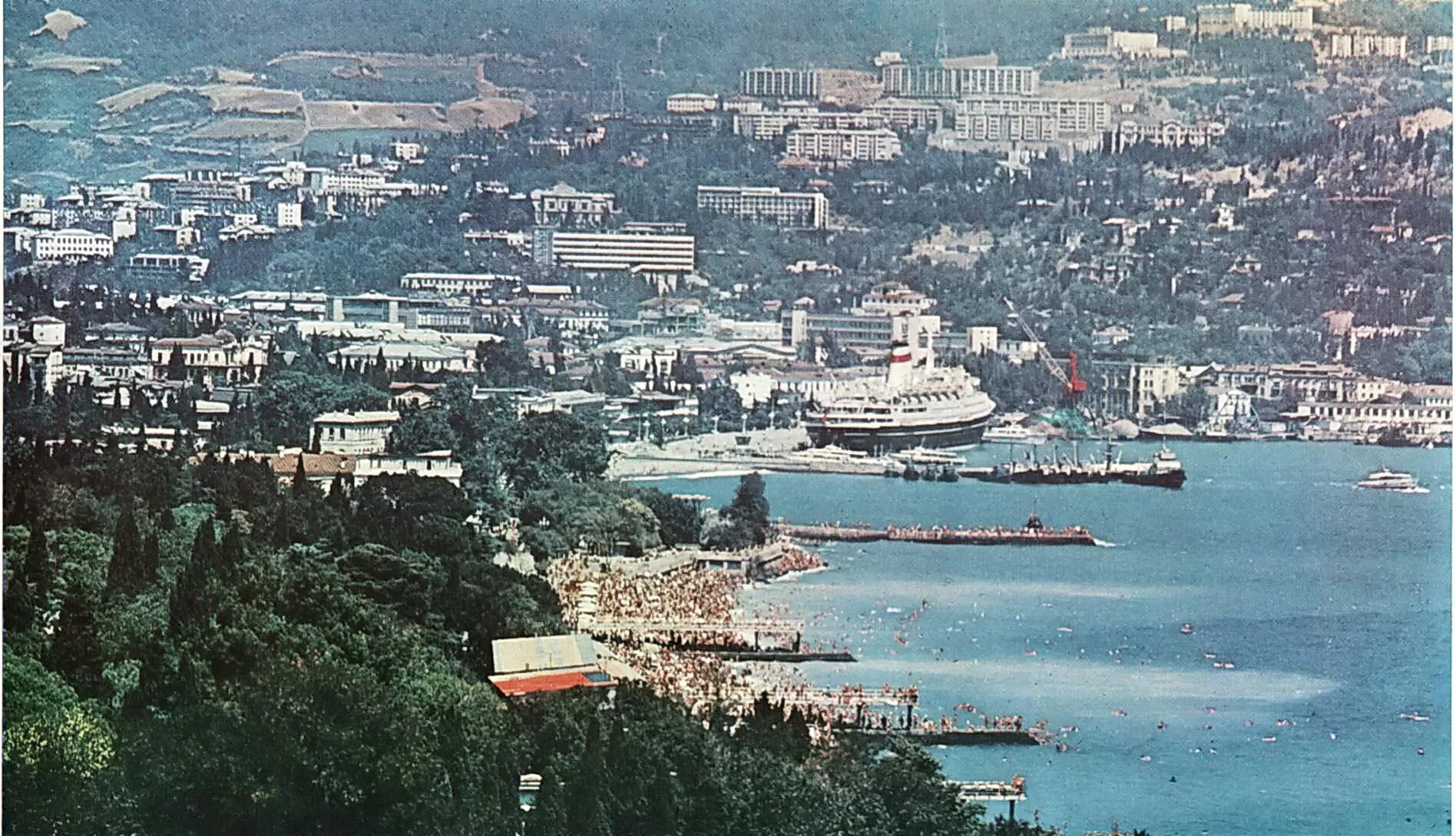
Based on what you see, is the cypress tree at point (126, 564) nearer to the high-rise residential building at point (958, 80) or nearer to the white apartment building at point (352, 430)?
the white apartment building at point (352, 430)

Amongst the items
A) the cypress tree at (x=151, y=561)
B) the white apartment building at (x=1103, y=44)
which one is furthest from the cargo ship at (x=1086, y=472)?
the cypress tree at (x=151, y=561)

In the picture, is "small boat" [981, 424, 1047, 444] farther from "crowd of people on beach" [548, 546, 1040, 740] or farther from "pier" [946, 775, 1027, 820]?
"pier" [946, 775, 1027, 820]

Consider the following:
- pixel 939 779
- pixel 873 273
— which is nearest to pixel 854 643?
pixel 939 779

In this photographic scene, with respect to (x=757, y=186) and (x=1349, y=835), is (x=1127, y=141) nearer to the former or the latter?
(x=757, y=186)

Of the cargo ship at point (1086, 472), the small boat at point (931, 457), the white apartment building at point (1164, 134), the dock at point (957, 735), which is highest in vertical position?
the white apartment building at point (1164, 134)

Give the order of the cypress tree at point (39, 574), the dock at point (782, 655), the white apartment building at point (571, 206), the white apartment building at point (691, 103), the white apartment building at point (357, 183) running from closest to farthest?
the cypress tree at point (39, 574), the dock at point (782, 655), the white apartment building at point (691, 103), the white apartment building at point (571, 206), the white apartment building at point (357, 183)

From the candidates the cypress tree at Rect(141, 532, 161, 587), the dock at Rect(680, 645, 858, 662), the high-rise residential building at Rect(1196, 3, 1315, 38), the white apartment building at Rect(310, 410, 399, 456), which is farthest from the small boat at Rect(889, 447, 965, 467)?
the cypress tree at Rect(141, 532, 161, 587)

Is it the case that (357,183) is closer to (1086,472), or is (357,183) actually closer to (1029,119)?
(1029,119)

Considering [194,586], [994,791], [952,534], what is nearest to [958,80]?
[952,534]
